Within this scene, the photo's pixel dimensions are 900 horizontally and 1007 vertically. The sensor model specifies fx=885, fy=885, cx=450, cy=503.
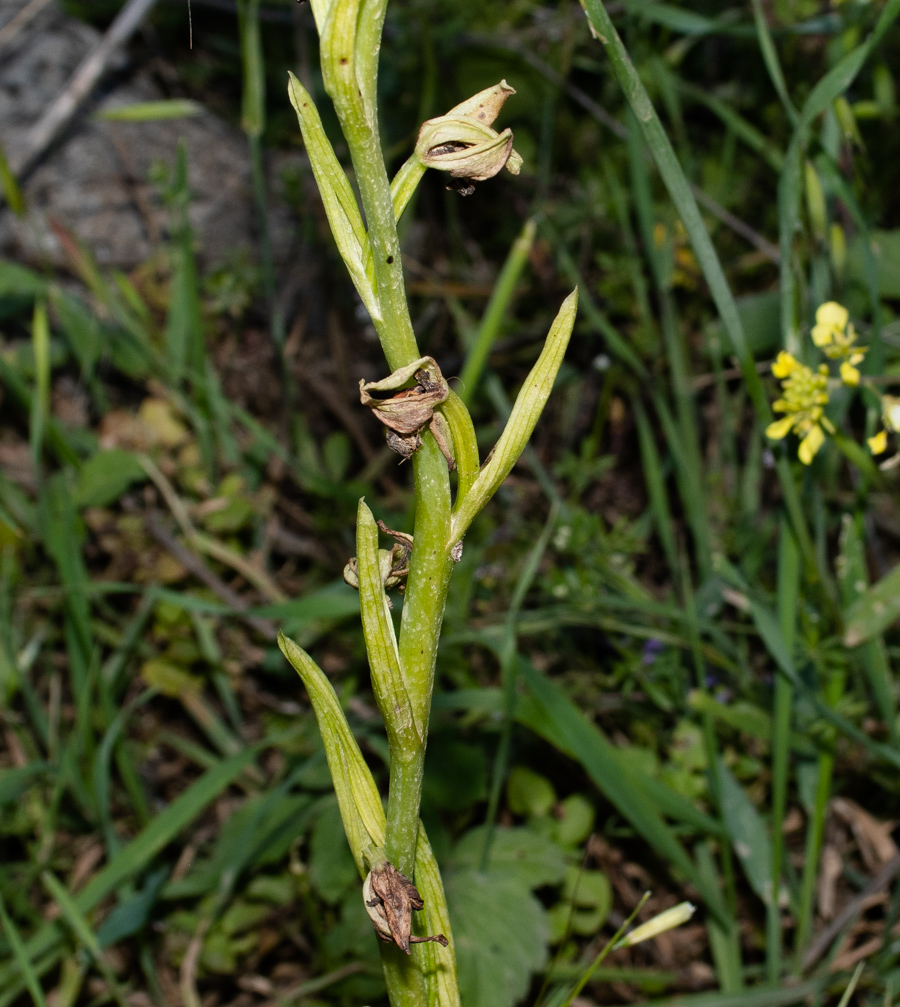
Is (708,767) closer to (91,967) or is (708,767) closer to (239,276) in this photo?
(91,967)

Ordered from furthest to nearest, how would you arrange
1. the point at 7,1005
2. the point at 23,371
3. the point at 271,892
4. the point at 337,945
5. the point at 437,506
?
the point at 23,371, the point at 271,892, the point at 7,1005, the point at 337,945, the point at 437,506

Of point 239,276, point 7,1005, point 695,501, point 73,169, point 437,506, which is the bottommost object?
point 7,1005

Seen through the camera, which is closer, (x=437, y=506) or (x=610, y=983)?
(x=437, y=506)

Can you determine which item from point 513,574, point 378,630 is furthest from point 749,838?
point 378,630

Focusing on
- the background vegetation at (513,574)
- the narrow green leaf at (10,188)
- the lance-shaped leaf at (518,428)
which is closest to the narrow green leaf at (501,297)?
the background vegetation at (513,574)

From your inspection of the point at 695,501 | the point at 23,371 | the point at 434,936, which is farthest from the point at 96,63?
the point at 434,936

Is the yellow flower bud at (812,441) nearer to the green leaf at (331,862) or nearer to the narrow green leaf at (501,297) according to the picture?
the narrow green leaf at (501,297)

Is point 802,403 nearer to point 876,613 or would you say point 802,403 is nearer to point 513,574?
point 876,613
